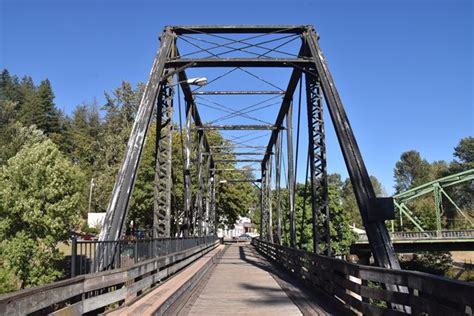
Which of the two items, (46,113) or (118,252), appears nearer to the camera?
(118,252)

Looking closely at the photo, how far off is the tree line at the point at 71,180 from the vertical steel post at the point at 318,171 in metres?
1.03

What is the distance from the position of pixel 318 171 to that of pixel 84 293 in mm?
9542

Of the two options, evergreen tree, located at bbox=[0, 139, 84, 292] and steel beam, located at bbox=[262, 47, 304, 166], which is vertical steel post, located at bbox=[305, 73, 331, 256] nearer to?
steel beam, located at bbox=[262, 47, 304, 166]

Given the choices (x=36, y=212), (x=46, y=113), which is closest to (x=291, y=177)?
(x=36, y=212)

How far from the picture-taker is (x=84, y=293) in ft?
20.2

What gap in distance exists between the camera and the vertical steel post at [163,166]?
14328 millimetres

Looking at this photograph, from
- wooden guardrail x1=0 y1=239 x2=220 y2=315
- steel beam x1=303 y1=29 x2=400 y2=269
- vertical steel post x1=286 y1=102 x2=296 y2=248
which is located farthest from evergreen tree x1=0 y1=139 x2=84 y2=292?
steel beam x1=303 y1=29 x2=400 y2=269

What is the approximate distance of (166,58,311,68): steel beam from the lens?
45.7ft

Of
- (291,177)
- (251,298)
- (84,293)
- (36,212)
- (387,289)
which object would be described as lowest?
(251,298)

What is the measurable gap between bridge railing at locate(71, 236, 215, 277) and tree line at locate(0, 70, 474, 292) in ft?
18.5

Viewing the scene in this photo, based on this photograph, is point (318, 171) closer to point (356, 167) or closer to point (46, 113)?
point (356, 167)

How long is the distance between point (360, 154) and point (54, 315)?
7452 millimetres

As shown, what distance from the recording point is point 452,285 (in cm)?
457

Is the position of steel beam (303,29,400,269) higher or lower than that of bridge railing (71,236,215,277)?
higher
